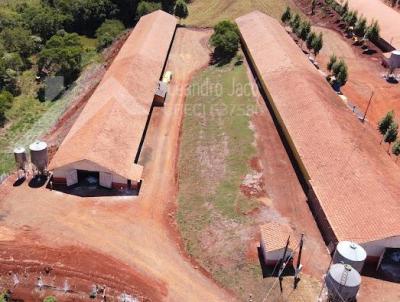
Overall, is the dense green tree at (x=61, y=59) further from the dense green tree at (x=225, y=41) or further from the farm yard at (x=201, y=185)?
the dense green tree at (x=225, y=41)

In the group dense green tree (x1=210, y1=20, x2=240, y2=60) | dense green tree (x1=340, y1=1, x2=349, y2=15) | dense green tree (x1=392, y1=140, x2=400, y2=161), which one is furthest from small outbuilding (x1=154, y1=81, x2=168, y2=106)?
dense green tree (x1=340, y1=1, x2=349, y2=15)

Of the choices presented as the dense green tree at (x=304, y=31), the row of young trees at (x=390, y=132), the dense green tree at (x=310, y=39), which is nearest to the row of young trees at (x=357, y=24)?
the dense green tree at (x=304, y=31)

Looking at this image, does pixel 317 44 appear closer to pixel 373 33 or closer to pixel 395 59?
pixel 395 59

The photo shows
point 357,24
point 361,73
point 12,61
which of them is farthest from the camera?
point 357,24

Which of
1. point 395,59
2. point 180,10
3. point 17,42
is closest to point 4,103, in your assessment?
point 17,42

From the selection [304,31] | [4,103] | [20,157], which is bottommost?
[4,103]

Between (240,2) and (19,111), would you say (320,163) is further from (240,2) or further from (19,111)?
(240,2)
